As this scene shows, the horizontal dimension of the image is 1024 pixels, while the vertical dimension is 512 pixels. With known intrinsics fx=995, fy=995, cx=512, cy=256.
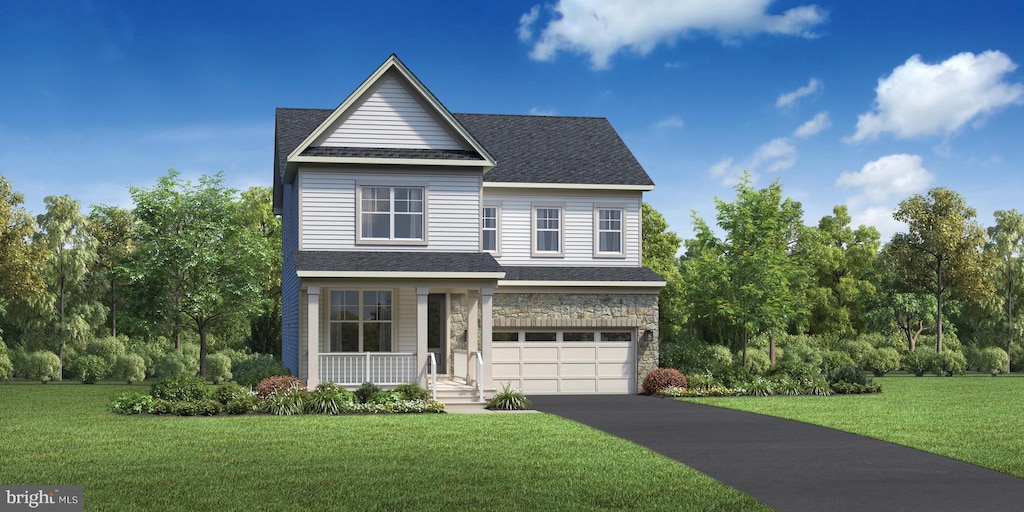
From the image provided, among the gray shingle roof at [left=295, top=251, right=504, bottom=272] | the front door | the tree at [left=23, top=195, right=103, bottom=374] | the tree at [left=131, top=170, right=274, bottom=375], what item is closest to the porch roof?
the gray shingle roof at [left=295, top=251, right=504, bottom=272]

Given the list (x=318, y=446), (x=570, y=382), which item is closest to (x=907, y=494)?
(x=318, y=446)

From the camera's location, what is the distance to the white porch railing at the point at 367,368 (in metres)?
25.0

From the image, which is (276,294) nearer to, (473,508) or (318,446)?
(318,446)

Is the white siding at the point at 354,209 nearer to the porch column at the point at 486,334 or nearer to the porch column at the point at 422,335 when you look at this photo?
the porch column at the point at 486,334

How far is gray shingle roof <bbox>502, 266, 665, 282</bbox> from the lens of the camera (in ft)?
95.7

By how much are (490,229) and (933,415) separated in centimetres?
1372

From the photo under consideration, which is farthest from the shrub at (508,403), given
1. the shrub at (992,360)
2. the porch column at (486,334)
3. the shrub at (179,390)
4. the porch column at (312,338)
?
the shrub at (992,360)

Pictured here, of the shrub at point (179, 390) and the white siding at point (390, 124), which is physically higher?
the white siding at point (390, 124)

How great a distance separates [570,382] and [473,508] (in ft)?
63.1

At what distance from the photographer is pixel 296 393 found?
22.3 metres

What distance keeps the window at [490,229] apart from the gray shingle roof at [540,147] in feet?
3.28

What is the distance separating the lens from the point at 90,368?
121 ft

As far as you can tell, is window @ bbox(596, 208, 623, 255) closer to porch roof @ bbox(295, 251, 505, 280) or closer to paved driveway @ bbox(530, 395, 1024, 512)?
porch roof @ bbox(295, 251, 505, 280)

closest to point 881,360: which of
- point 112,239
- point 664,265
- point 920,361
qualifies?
point 920,361
